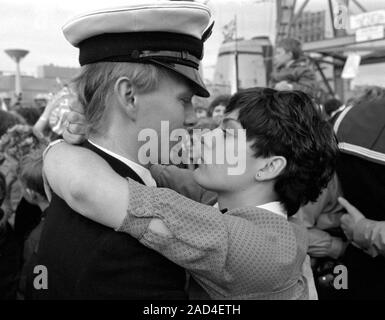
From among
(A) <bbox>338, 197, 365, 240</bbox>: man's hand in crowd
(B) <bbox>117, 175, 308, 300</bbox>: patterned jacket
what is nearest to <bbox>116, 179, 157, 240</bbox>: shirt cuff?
(B) <bbox>117, 175, 308, 300</bbox>: patterned jacket

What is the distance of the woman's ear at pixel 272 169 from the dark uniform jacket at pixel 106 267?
0.43m

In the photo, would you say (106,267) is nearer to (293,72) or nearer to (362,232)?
(362,232)

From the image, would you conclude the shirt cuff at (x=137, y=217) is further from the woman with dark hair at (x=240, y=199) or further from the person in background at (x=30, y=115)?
the person in background at (x=30, y=115)

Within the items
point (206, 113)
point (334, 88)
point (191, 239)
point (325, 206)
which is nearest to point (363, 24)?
point (206, 113)

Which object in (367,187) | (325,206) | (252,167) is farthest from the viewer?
(325,206)

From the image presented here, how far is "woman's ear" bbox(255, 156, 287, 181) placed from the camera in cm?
139

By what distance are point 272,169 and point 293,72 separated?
251 centimetres

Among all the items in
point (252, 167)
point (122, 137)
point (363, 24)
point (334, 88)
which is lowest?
point (334, 88)

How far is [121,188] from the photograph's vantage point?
1019 millimetres

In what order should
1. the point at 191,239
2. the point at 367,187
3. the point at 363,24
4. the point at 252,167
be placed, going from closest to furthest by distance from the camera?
the point at 191,239 → the point at 252,167 → the point at 367,187 → the point at 363,24

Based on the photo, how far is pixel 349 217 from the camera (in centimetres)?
201

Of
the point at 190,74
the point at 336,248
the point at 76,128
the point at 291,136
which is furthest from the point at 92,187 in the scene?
the point at 336,248
